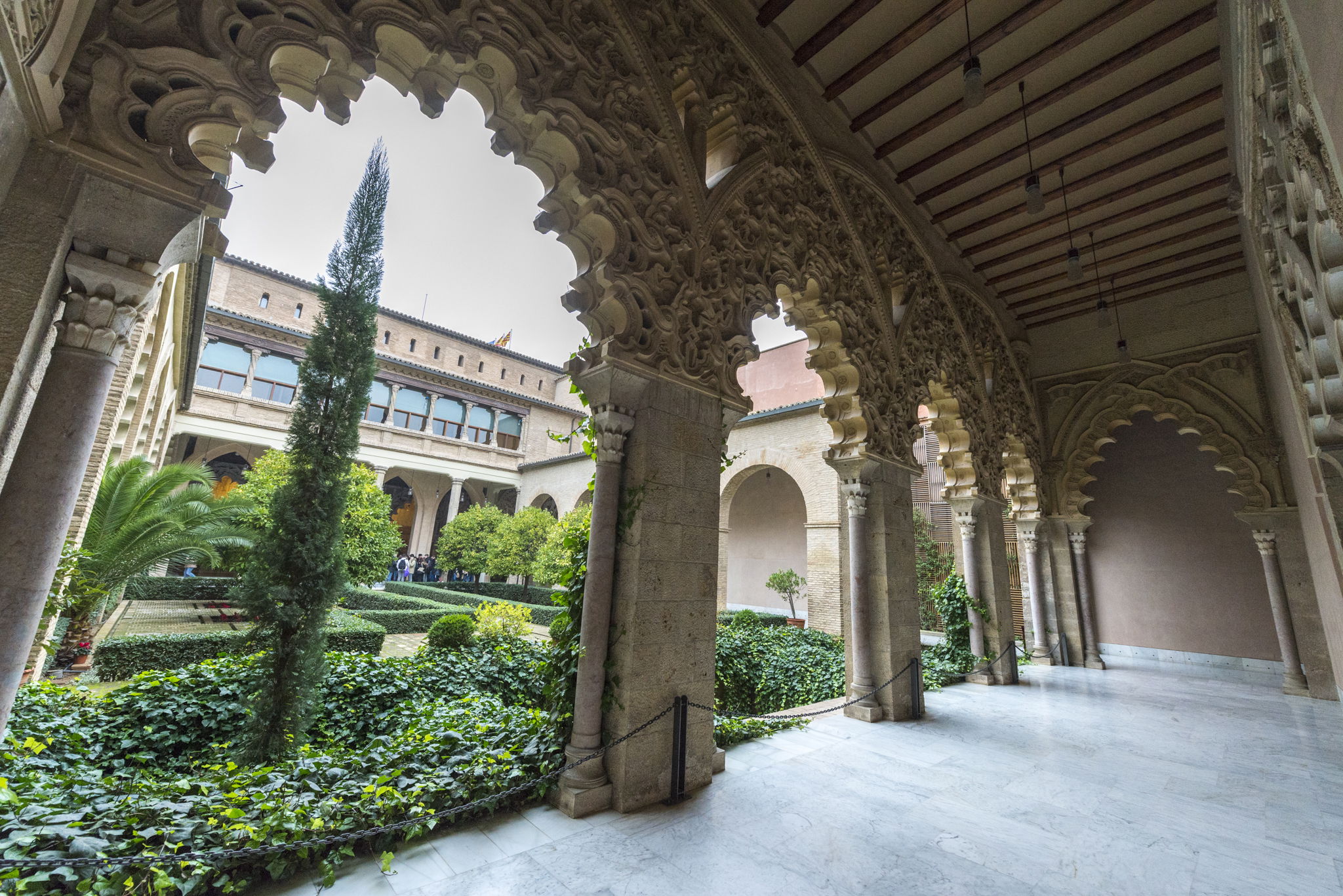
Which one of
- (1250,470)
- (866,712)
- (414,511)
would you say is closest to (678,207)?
(866,712)

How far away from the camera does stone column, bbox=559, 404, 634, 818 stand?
125 inches

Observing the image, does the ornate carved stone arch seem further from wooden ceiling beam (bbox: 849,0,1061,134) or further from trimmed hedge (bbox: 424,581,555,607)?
trimmed hedge (bbox: 424,581,555,607)

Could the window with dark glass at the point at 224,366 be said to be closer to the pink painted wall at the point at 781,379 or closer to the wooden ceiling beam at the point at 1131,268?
the pink painted wall at the point at 781,379

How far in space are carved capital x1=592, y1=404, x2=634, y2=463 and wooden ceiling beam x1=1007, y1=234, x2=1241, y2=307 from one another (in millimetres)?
8085

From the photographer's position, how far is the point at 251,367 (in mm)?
18359

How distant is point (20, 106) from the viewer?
1859 millimetres

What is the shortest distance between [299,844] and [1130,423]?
12642 millimetres

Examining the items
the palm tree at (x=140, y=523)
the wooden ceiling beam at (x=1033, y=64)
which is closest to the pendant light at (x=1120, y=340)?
the wooden ceiling beam at (x=1033, y=64)

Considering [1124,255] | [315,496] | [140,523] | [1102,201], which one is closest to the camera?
[315,496]

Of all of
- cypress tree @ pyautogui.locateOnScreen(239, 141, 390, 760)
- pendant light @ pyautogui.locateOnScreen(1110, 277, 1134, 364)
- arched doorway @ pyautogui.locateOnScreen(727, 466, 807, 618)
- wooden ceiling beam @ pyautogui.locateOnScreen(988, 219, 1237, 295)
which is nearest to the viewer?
cypress tree @ pyautogui.locateOnScreen(239, 141, 390, 760)

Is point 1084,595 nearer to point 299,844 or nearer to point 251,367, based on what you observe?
point 299,844

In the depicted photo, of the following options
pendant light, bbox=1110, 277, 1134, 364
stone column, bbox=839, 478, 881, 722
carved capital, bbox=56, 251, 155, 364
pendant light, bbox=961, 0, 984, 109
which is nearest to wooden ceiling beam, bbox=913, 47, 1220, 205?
pendant light, bbox=961, 0, 984, 109

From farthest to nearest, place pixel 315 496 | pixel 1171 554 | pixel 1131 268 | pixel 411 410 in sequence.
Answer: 1. pixel 411 410
2. pixel 1171 554
3. pixel 1131 268
4. pixel 315 496

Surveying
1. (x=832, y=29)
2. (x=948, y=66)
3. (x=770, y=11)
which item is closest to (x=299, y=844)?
(x=770, y=11)
